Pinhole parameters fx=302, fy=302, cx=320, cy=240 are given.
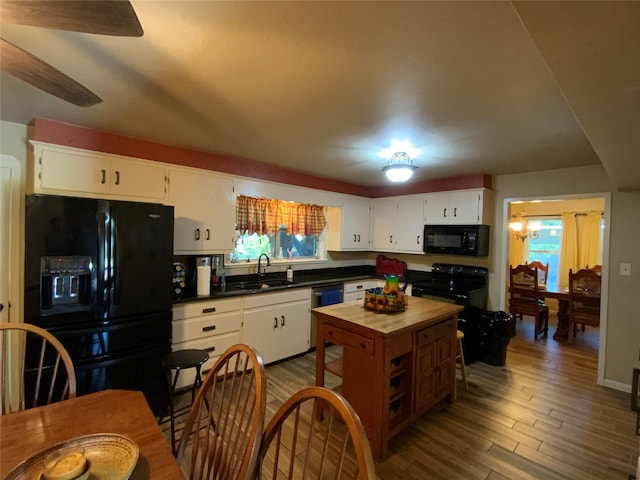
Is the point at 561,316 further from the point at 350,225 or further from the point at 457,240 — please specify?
the point at 350,225

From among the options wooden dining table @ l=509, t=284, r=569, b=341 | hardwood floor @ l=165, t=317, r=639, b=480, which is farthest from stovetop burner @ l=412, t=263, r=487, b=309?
wooden dining table @ l=509, t=284, r=569, b=341

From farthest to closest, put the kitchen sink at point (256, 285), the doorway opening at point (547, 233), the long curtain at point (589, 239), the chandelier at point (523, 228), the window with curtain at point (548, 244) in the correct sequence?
the chandelier at point (523, 228)
the window with curtain at point (548, 244)
the doorway opening at point (547, 233)
the long curtain at point (589, 239)
the kitchen sink at point (256, 285)

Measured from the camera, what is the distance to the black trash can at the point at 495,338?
3.44 meters

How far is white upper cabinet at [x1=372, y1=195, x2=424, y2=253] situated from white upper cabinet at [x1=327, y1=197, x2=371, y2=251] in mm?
161

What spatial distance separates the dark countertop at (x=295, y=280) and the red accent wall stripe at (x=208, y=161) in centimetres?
124

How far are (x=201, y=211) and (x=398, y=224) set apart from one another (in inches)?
114

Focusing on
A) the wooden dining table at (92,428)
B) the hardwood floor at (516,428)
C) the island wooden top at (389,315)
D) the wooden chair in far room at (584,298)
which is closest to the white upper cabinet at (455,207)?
the island wooden top at (389,315)

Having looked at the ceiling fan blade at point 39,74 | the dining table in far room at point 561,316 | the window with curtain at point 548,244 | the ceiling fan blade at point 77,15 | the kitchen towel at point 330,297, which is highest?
the ceiling fan blade at point 77,15

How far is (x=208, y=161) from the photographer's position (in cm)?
313

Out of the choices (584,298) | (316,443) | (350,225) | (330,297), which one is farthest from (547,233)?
(316,443)

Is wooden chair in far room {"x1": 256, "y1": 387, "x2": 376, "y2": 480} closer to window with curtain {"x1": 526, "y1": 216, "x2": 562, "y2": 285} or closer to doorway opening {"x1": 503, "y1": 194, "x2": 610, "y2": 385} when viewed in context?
doorway opening {"x1": 503, "y1": 194, "x2": 610, "y2": 385}

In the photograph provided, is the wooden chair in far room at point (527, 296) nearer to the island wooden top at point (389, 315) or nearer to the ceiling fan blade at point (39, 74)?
the island wooden top at point (389, 315)

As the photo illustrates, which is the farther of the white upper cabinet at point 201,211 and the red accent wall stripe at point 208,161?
the white upper cabinet at point 201,211

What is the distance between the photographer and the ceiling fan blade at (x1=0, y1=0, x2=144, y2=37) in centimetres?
77
